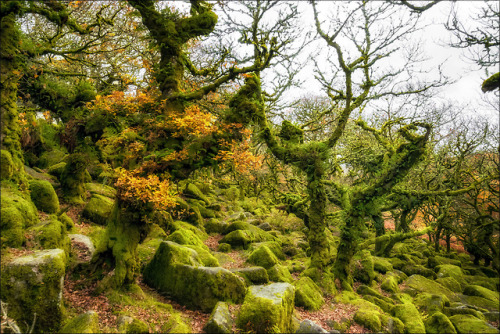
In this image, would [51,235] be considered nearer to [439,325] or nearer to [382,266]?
[439,325]

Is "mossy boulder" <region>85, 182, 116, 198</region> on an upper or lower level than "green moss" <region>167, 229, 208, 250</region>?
upper

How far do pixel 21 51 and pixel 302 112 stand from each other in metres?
14.0

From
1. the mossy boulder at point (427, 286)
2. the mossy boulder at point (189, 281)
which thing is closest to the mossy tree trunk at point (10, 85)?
the mossy boulder at point (189, 281)

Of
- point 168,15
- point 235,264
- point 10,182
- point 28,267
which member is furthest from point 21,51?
point 235,264

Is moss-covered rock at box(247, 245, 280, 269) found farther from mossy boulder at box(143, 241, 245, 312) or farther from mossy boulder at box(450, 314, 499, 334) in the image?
mossy boulder at box(450, 314, 499, 334)

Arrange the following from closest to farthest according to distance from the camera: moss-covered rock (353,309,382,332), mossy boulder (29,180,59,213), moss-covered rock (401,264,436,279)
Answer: moss-covered rock (353,309,382,332), mossy boulder (29,180,59,213), moss-covered rock (401,264,436,279)

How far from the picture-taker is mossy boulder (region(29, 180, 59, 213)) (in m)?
8.66

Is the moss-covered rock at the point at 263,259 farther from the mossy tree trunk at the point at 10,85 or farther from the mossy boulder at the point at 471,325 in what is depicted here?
the mossy tree trunk at the point at 10,85

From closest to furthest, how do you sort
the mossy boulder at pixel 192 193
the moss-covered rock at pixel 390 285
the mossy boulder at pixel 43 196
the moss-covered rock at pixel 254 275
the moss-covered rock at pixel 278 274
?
the moss-covered rock at pixel 254 275 < the mossy boulder at pixel 43 196 < the moss-covered rock at pixel 278 274 < the moss-covered rock at pixel 390 285 < the mossy boulder at pixel 192 193

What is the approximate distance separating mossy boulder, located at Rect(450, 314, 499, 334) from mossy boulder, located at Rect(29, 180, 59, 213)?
13867 mm

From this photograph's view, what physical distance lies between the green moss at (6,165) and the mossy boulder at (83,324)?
4.32 m

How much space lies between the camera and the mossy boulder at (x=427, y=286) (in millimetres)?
11858

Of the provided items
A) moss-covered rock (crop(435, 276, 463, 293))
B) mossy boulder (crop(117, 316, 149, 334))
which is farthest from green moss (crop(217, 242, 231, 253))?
moss-covered rock (crop(435, 276, 463, 293))

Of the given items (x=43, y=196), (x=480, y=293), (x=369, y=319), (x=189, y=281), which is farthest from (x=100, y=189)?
(x=480, y=293)
